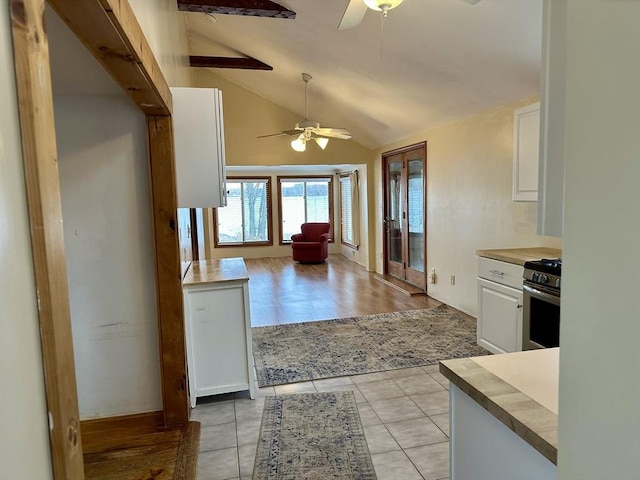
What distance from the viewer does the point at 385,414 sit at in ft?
8.76

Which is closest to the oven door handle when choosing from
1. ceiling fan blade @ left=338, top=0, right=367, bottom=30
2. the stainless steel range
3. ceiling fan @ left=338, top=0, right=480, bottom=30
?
the stainless steel range

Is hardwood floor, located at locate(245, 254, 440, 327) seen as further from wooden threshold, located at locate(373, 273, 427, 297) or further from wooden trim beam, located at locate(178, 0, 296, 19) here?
wooden trim beam, located at locate(178, 0, 296, 19)

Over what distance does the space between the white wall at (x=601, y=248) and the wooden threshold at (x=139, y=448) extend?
6.68ft

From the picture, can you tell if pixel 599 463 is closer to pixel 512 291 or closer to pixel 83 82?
pixel 83 82

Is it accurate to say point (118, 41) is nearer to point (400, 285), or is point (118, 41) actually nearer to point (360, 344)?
point (360, 344)

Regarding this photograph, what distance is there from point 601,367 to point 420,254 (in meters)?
5.48

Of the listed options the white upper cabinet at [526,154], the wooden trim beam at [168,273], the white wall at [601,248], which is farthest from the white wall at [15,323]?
the white upper cabinet at [526,154]

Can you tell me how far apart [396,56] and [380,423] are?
3.18 meters

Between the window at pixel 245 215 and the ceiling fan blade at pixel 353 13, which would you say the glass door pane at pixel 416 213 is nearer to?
the ceiling fan blade at pixel 353 13

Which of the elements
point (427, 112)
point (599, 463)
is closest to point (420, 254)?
point (427, 112)

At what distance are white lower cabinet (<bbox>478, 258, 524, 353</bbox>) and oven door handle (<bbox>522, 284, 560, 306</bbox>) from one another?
161mm

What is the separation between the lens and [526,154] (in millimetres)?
3318

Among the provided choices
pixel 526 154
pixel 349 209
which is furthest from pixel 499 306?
pixel 349 209

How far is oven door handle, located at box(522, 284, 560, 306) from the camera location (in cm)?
266
